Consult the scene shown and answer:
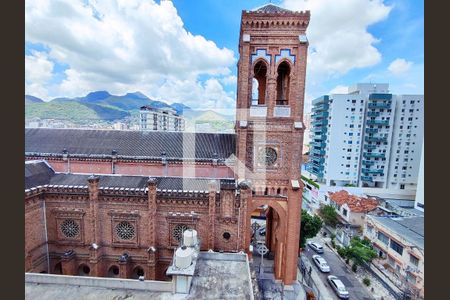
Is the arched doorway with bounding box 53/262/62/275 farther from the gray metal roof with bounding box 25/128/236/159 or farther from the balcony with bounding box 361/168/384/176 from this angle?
the balcony with bounding box 361/168/384/176

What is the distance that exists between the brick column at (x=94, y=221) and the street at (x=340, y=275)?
805 inches

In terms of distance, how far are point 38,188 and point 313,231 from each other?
86.0ft

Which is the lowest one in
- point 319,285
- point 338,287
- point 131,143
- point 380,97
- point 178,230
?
point 319,285

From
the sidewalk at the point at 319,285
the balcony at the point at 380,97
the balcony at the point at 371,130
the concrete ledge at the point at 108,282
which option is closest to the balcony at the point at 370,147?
the balcony at the point at 371,130

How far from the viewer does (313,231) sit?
2520 cm

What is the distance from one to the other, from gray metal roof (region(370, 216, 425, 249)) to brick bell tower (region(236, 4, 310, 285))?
14.1m

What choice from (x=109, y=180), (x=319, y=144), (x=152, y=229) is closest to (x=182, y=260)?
(x=152, y=229)

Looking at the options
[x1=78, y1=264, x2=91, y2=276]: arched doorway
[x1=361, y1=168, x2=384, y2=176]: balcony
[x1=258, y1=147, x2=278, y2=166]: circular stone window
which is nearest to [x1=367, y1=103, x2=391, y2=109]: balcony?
[x1=361, y1=168, x2=384, y2=176]: balcony

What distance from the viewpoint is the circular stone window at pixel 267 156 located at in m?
Answer: 15.6

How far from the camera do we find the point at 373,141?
→ 45.6m

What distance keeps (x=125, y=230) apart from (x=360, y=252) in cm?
2382

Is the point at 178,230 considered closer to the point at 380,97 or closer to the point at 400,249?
the point at 400,249

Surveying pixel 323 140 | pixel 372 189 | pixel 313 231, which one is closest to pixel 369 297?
pixel 313 231

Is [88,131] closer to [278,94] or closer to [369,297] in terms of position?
[278,94]
